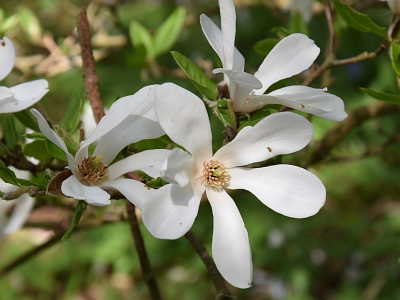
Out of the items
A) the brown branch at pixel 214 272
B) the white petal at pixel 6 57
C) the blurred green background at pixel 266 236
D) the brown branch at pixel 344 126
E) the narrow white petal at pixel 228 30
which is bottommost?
the blurred green background at pixel 266 236

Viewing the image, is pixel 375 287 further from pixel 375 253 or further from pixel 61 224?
pixel 61 224

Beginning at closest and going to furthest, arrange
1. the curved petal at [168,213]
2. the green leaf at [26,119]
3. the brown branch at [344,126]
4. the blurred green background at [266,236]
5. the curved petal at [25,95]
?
the curved petal at [168,213]
the curved petal at [25,95]
the green leaf at [26,119]
the brown branch at [344,126]
the blurred green background at [266,236]

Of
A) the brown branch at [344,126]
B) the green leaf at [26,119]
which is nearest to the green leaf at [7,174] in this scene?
the green leaf at [26,119]

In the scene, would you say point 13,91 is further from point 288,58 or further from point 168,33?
point 168,33

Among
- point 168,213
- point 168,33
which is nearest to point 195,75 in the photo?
point 168,213

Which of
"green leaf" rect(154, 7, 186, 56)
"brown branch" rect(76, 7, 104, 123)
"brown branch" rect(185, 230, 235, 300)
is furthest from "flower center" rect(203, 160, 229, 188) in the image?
"green leaf" rect(154, 7, 186, 56)

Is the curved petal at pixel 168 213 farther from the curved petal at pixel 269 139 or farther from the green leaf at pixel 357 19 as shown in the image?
the green leaf at pixel 357 19
